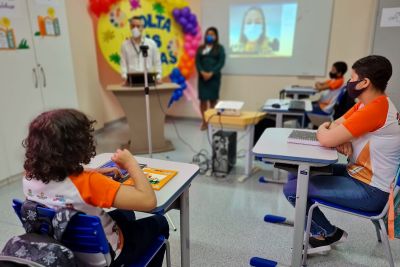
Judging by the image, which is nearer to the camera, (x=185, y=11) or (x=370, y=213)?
(x=370, y=213)

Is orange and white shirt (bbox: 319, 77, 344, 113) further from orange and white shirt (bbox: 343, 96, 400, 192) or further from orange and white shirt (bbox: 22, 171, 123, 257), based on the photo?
orange and white shirt (bbox: 22, 171, 123, 257)

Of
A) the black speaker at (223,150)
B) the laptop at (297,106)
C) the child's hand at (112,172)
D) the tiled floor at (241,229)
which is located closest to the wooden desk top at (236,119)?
the black speaker at (223,150)

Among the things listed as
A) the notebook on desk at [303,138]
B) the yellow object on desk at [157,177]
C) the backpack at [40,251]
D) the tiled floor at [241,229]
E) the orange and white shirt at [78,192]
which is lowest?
the tiled floor at [241,229]

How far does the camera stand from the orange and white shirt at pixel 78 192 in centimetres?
102

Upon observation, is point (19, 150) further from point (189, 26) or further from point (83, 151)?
point (189, 26)

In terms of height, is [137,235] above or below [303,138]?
below

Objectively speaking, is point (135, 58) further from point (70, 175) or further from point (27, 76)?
point (70, 175)

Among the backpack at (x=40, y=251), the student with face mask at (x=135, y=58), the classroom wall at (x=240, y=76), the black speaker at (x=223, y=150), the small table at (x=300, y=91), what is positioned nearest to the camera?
the backpack at (x=40, y=251)

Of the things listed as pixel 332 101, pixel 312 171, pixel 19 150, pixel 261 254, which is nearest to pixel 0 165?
pixel 19 150

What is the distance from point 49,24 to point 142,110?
4.35 feet

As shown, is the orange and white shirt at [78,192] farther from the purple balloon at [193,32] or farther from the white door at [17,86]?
the purple balloon at [193,32]

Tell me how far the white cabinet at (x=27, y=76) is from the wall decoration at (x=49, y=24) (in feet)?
0.09

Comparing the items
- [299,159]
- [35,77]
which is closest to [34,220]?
[299,159]

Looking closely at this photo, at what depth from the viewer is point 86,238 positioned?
3.38 ft
